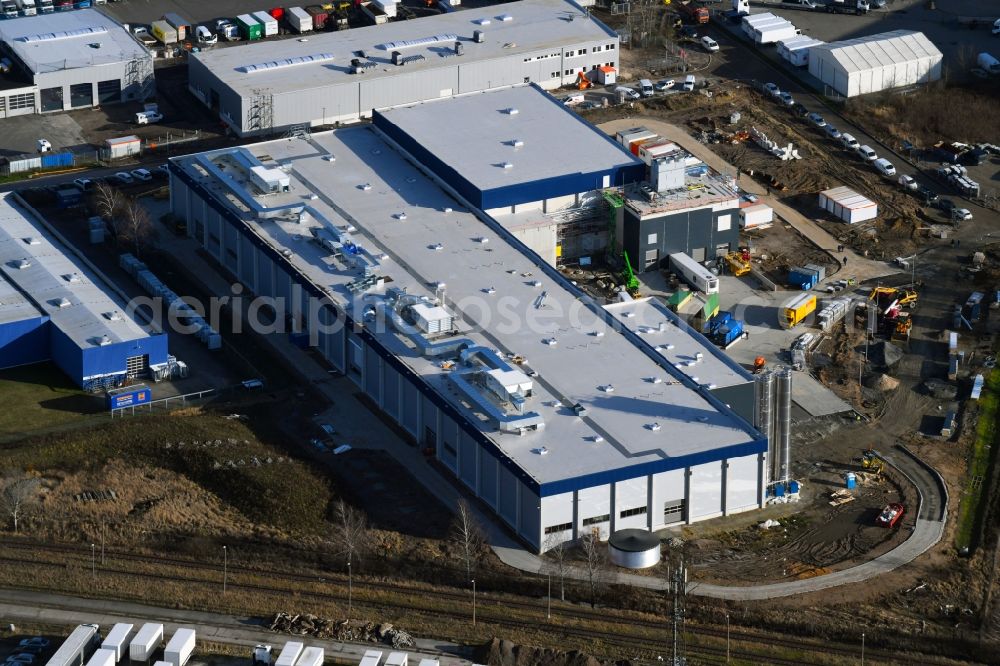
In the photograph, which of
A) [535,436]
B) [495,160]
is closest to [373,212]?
[495,160]

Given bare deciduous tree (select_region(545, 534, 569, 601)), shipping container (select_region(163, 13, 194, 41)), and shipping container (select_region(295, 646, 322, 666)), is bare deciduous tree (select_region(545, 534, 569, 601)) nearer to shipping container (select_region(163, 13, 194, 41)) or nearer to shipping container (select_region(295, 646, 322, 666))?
shipping container (select_region(295, 646, 322, 666))

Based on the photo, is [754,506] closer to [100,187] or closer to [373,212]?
[373,212]

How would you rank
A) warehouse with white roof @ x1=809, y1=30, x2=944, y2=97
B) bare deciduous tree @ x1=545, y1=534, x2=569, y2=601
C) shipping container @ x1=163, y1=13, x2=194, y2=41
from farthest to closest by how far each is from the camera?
1. shipping container @ x1=163, y1=13, x2=194, y2=41
2. warehouse with white roof @ x1=809, y1=30, x2=944, y2=97
3. bare deciduous tree @ x1=545, y1=534, x2=569, y2=601

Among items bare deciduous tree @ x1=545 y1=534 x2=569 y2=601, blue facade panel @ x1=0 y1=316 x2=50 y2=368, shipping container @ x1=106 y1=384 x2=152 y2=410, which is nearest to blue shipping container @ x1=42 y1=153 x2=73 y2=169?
blue facade panel @ x1=0 y1=316 x2=50 y2=368

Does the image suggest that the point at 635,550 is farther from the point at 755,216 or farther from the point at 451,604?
the point at 755,216

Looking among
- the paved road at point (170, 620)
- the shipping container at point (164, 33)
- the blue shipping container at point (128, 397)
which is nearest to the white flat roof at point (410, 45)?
the shipping container at point (164, 33)

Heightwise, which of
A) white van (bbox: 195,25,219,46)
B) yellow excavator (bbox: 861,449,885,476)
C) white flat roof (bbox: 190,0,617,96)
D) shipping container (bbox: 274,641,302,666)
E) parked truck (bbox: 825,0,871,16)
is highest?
white flat roof (bbox: 190,0,617,96)

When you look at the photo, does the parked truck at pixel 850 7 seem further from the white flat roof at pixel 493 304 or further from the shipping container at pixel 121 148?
the shipping container at pixel 121 148

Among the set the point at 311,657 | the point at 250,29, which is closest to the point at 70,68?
the point at 250,29
